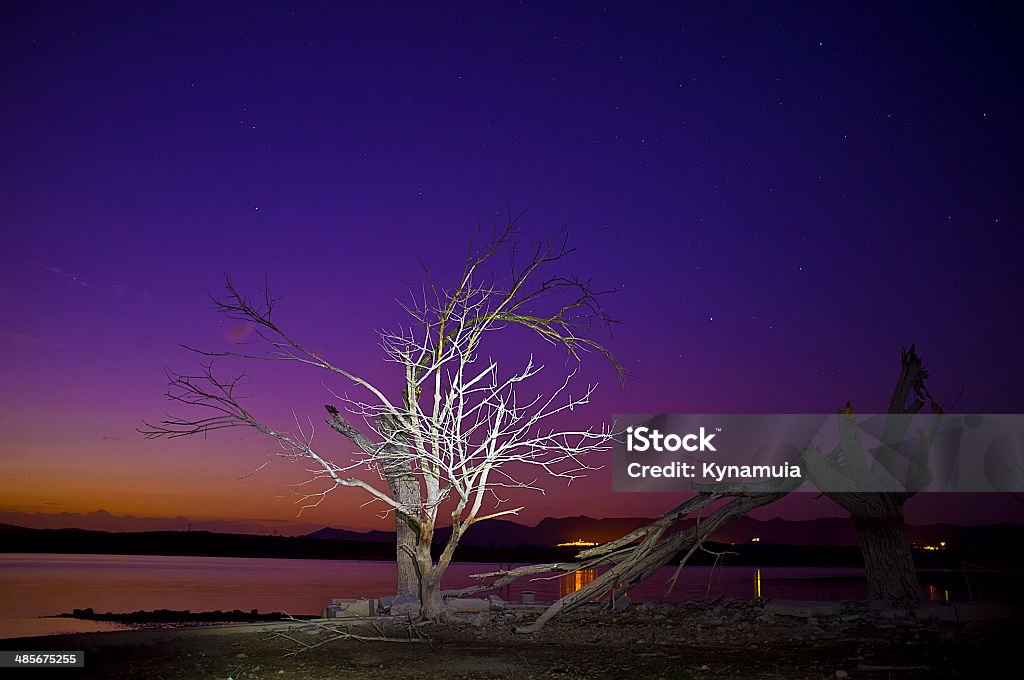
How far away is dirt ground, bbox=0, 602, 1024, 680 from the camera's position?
9.31m

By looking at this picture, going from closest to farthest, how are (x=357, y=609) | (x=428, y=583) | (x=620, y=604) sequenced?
(x=428, y=583) → (x=620, y=604) → (x=357, y=609)

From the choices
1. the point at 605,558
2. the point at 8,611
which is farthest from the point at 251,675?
the point at 8,611

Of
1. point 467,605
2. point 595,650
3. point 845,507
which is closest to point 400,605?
point 467,605

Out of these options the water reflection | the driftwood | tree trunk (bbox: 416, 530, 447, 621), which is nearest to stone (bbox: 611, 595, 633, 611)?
the driftwood

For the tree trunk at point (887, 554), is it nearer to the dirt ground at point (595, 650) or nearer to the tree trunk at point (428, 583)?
the dirt ground at point (595, 650)

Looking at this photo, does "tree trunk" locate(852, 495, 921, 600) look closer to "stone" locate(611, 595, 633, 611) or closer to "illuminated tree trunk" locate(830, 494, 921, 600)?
"illuminated tree trunk" locate(830, 494, 921, 600)

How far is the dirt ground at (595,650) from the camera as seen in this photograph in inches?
367

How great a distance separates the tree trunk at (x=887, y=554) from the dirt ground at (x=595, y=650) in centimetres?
137

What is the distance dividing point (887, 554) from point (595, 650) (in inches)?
236

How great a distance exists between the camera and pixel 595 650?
11086 millimetres

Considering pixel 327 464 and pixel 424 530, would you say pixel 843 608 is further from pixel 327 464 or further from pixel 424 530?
pixel 327 464

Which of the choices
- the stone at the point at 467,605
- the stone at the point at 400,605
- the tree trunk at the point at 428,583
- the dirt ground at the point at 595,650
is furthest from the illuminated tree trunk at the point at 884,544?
the stone at the point at 400,605

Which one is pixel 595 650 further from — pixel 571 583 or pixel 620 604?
pixel 571 583

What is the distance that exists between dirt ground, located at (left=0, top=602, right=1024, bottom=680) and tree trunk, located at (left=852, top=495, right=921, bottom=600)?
137 centimetres
